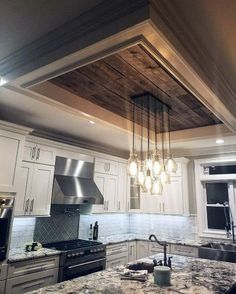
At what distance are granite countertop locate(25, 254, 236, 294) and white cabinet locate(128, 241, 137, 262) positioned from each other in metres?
2.11

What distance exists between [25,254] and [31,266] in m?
0.17

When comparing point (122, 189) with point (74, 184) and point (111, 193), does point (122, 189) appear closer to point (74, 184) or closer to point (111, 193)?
point (111, 193)

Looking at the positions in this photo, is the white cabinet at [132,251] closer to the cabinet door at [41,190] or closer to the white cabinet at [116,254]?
the white cabinet at [116,254]

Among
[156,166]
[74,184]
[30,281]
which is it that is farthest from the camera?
[74,184]

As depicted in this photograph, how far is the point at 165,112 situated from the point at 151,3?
5.84ft

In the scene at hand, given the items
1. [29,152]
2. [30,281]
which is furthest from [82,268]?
[29,152]

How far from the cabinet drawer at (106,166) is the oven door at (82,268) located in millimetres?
1521

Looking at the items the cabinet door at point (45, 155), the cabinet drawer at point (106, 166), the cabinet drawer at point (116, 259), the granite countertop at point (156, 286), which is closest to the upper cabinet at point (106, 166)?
the cabinet drawer at point (106, 166)

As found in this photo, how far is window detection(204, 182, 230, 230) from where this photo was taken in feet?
14.2

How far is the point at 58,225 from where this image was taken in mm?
3914

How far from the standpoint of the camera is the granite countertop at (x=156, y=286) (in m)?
1.74

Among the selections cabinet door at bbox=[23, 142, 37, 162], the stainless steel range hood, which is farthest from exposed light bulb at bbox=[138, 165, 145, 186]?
cabinet door at bbox=[23, 142, 37, 162]

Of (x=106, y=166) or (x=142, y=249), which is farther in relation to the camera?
(x=106, y=166)

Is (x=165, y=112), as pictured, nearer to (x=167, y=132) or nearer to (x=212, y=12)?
(x=167, y=132)
